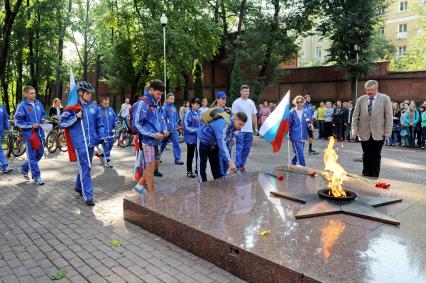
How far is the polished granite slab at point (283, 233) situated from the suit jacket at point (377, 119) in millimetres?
1492

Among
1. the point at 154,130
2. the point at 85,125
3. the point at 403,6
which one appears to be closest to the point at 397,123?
the point at 154,130

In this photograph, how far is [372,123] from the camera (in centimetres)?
761

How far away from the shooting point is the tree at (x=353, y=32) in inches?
902

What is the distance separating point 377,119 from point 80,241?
5.82 metres

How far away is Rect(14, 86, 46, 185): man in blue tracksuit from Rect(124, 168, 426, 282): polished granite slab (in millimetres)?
3615

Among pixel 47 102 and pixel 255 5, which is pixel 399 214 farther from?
pixel 47 102

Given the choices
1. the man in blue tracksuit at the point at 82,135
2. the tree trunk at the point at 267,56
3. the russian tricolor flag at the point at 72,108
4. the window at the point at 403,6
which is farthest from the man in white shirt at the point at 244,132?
the window at the point at 403,6

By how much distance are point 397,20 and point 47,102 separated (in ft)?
152

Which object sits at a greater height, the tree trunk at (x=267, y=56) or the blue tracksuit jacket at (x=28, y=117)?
the tree trunk at (x=267, y=56)

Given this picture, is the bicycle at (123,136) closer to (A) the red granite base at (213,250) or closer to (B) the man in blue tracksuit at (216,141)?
(B) the man in blue tracksuit at (216,141)

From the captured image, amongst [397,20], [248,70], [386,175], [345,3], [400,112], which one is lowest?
[386,175]

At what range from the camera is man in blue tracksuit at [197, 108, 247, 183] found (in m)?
6.29

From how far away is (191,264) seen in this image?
13.8ft

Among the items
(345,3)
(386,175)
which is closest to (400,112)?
(386,175)
